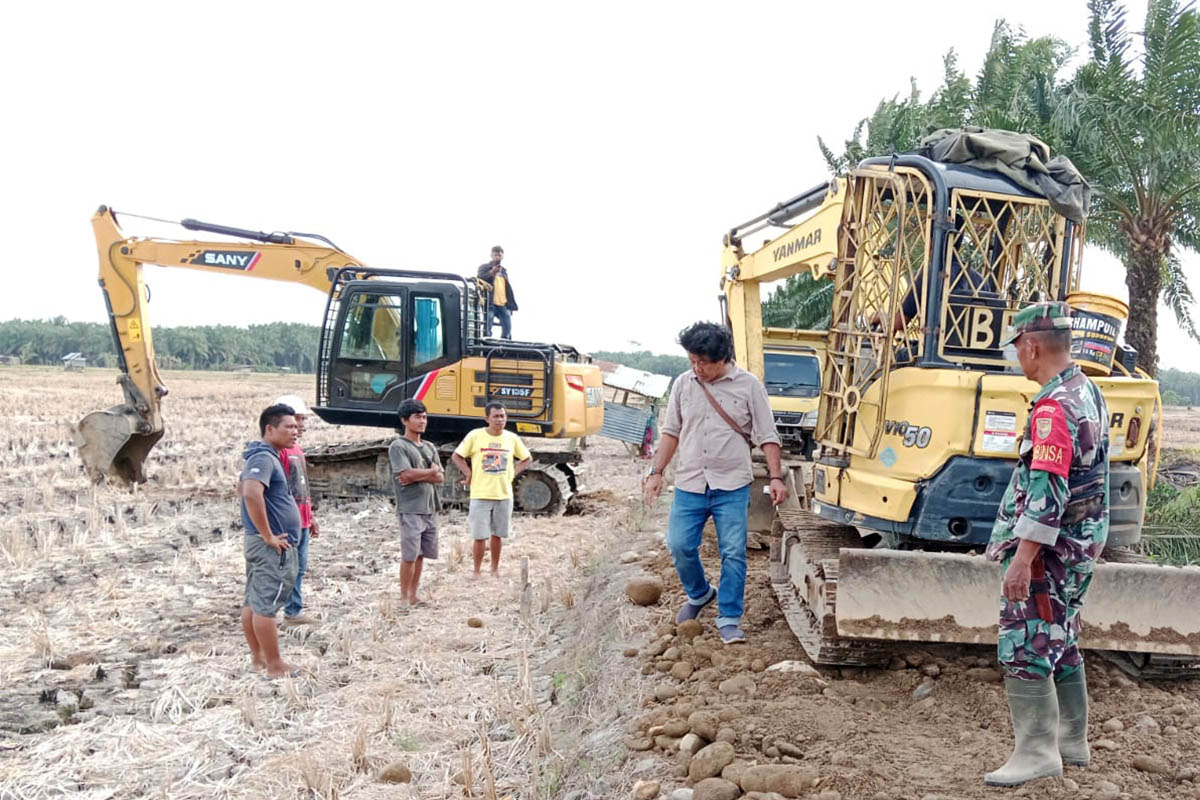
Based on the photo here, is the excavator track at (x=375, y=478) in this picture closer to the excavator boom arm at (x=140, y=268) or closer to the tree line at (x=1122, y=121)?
the excavator boom arm at (x=140, y=268)

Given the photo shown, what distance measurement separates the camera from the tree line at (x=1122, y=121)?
36.7 feet

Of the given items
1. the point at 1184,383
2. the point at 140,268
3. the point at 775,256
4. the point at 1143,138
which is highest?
the point at 1143,138

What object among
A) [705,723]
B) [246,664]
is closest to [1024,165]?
[705,723]

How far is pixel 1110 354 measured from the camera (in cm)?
482

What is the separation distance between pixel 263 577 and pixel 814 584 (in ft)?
10.2

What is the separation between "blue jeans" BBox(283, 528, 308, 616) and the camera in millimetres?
5911

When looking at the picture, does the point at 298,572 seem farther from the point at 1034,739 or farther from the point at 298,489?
the point at 1034,739

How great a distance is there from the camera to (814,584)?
15.6 feet

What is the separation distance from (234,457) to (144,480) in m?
3.80

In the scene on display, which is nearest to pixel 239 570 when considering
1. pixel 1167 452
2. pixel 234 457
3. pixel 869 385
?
pixel 869 385

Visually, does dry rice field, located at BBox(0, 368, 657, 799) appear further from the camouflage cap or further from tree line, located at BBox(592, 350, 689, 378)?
tree line, located at BBox(592, 350, 689, 378)

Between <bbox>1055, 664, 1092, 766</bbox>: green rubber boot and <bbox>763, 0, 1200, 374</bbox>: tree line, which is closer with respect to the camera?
<bbox>1055, 664, 1092, 766</bbox>: green rubber boot

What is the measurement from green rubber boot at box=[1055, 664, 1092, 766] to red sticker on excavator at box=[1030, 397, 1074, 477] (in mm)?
858

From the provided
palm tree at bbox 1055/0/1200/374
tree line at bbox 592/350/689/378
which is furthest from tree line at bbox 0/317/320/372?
palm tree at bbox 1055/0/1200/374
